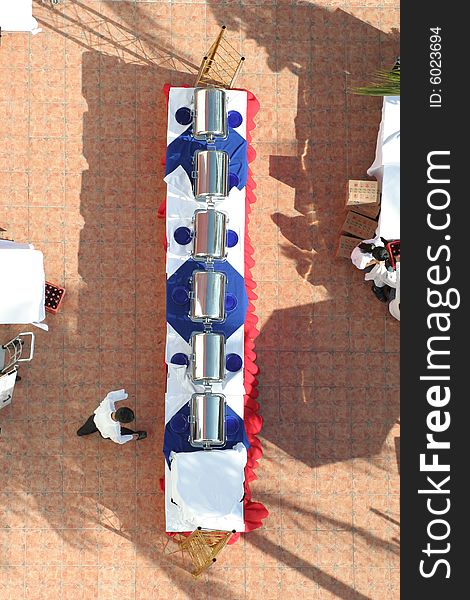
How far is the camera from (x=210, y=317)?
25.9 feet

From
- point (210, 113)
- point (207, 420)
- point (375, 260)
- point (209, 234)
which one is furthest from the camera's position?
point (375, 260)

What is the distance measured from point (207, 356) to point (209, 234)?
1.42 metres

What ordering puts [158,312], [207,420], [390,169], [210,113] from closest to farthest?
[207,420], [210,113], [390,169], [158,312]

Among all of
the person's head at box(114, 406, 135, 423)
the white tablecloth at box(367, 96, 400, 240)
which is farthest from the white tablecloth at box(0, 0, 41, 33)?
the person's head at box(114, 406, 135, 423)

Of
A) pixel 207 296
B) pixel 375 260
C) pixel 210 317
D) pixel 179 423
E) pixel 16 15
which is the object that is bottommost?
pixel 179 423

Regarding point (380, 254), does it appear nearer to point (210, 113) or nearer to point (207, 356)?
point (207, 356)

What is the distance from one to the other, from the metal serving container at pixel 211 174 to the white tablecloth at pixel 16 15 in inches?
104

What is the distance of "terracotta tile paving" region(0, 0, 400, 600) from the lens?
855 centimetres

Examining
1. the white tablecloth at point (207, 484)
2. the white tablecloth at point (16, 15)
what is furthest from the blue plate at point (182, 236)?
the white tablecloth at point (16, 15)

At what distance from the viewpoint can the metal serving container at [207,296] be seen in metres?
7.89

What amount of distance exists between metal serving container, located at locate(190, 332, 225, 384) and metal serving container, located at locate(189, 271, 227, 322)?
23 centimetres

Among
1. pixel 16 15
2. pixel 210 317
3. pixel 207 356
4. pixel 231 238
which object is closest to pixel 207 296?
pixel 210 317

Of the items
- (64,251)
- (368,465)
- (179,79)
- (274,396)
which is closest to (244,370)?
(274,396)

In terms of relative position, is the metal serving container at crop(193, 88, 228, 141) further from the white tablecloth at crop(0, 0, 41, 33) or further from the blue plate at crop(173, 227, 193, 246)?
the white tablecloth at crop(0, 0, 41, 33)
